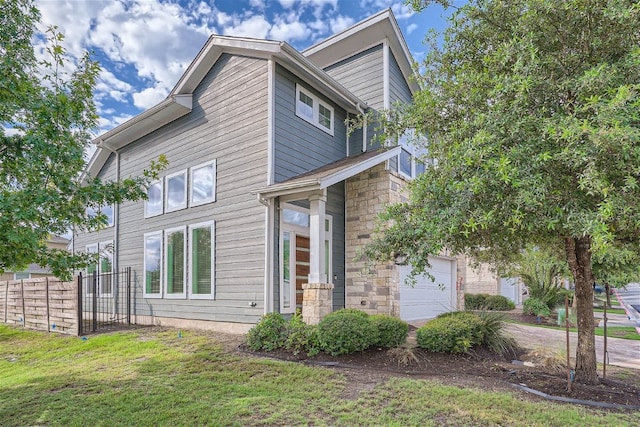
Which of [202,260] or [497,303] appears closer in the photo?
[202,260]

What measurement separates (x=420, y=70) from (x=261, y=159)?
429 centimetres

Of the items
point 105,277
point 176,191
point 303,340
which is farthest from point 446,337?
point 105,277

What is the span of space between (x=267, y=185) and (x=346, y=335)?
3.81m

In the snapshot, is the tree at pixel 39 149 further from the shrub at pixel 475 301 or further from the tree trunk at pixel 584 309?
the shrub at pixel 475 301

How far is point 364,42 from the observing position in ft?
37.5

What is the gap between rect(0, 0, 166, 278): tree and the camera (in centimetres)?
426

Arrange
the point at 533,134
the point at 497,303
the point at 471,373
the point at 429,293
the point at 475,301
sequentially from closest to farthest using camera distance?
1. the point at 533,134
2. the point at 471,373
3. the point at 429,293
4. the point at 497,303
5. the point at 475,301

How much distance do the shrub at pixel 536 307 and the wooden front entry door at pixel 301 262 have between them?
30.7 ft

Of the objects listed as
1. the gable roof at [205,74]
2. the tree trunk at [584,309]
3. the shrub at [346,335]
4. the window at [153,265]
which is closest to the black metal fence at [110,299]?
the window at [153,265]

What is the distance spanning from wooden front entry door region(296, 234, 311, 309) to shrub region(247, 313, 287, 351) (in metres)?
2.14

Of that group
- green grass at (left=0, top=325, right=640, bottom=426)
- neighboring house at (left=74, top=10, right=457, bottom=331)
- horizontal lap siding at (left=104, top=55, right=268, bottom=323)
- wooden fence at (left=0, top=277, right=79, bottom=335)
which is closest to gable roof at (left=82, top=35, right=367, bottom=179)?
neighboring house at (left=74, top=10, right=457, bottom=331)

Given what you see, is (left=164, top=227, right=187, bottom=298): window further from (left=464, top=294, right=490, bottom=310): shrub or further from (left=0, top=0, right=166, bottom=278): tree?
(left=464, top=294, right=490, bottom=310): shrub

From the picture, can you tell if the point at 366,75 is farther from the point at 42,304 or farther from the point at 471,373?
the point at 42,304

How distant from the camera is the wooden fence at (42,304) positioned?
9.84m
